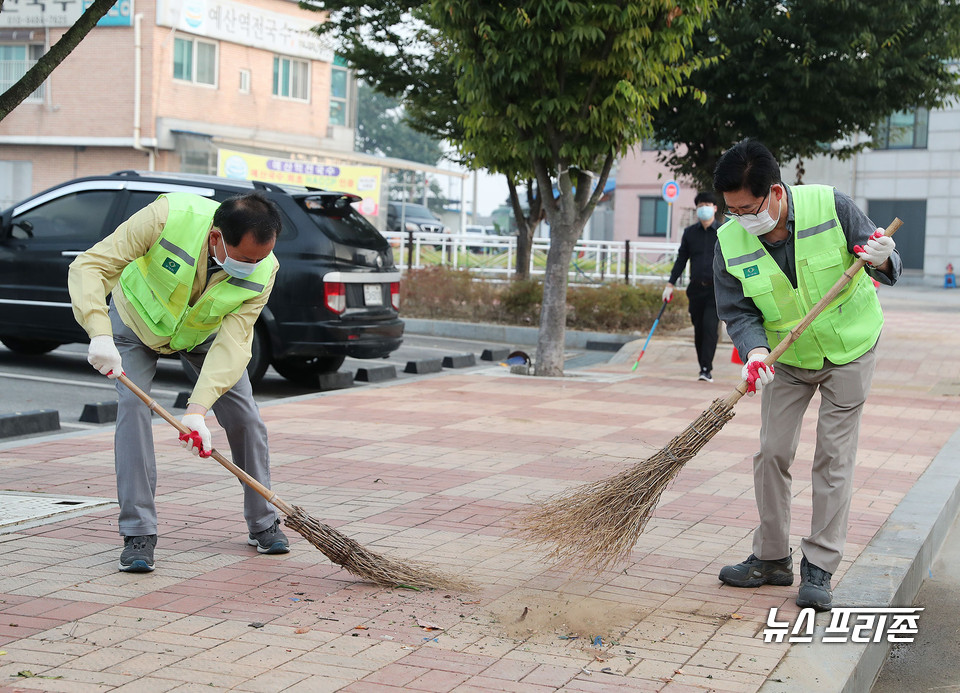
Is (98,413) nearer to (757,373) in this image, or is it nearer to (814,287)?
(757,373)

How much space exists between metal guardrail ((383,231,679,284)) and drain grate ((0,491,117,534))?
45.0 feet

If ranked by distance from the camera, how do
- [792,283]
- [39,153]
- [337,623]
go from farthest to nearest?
[39,153] → [792,283] → [337,623]

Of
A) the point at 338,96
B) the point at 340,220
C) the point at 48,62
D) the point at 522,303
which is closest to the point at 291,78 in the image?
the point at 338,96

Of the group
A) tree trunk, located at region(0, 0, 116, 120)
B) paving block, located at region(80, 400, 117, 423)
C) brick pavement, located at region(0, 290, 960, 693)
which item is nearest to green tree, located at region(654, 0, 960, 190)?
brick pavement, located at region(0, 290, 960, 693)

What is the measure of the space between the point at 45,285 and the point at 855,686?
26.6ft

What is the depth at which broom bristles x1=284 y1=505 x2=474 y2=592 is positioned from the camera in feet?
13.8

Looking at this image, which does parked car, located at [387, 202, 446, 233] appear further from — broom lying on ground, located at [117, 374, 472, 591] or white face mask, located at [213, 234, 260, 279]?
broom lying on ground, located at [117, 374, 472, 591]

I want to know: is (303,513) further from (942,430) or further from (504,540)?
(942,430)

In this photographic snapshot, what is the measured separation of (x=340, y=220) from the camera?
380 inches

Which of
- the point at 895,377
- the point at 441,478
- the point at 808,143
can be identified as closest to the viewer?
the point at 441,478

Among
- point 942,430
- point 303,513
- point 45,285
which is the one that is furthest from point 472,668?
point 45,285

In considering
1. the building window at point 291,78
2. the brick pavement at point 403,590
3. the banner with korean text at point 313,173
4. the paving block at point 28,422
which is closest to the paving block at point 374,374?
the brick pavement at point 403,590

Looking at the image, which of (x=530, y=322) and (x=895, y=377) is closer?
(x=895, y=377)

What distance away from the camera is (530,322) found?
16.0m
